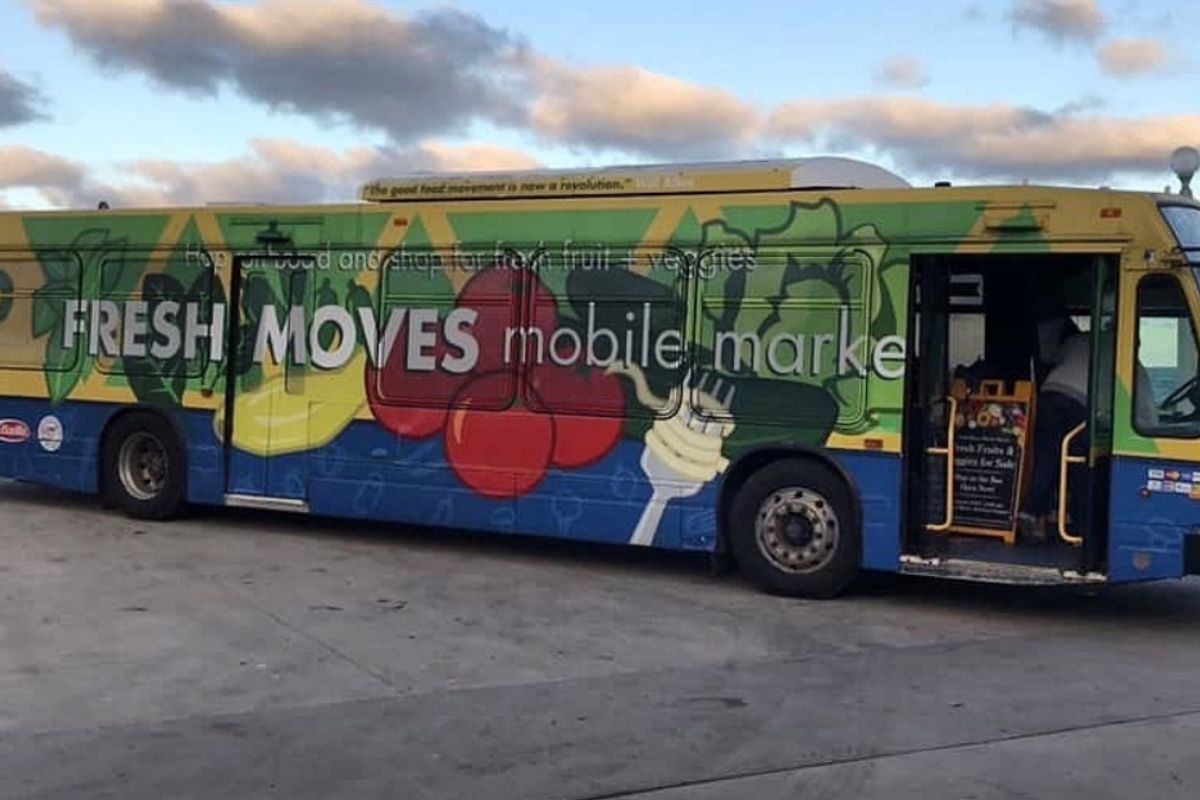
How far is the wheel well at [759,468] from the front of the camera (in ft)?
32.7

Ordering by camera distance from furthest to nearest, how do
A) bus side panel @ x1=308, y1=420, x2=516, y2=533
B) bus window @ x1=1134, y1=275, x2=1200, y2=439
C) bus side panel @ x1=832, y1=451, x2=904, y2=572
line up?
bus side panel @ x1=308, y1=420, x2=516, y2=533 < bus side panel @ x1=832, y1=451, x2=904, y2=572 < bus window @ x1=1134, y1=275, x2=1200, y2=439

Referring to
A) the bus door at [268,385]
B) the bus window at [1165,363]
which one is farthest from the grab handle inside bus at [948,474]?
the bus door at [268,385]

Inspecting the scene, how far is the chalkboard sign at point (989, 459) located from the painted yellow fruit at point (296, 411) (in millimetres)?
4972

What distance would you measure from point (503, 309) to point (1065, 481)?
4.51 m

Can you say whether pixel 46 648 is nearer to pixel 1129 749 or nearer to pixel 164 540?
pixel 164 540

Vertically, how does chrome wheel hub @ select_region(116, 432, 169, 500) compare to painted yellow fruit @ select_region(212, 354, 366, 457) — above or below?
below

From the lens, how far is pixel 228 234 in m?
12.5

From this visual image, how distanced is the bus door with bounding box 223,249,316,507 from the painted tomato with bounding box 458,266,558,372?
176cm

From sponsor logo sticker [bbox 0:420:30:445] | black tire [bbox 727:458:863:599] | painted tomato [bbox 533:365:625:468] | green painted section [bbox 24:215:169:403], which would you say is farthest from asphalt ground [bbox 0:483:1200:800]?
green painted section [bbox 24:215:169:403]

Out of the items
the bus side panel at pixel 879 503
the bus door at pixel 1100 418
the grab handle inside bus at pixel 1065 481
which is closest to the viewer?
the bus door at pixel 1100 418

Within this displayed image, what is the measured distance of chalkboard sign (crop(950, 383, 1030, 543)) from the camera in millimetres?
10031

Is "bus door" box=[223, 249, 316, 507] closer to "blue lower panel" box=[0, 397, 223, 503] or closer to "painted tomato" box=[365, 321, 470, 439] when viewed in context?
"blue lower panel" box=[0, 397, 223, 503]

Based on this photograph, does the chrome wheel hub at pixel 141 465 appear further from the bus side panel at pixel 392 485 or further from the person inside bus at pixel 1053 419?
the person inside bus at pixel 1053 419

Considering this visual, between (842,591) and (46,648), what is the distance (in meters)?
5.39
